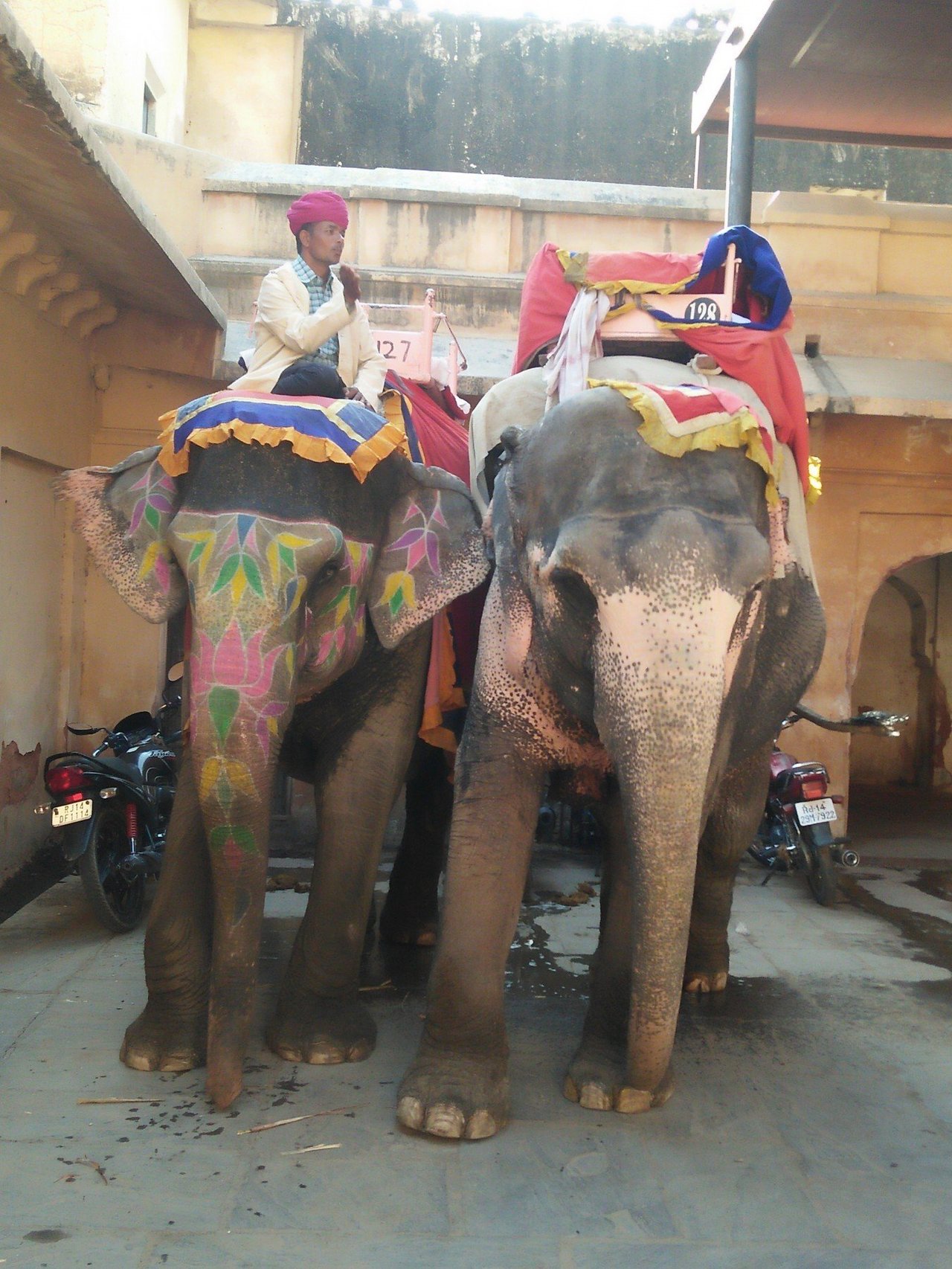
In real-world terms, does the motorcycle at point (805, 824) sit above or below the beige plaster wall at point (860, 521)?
below

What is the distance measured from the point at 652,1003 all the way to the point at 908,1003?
79.5 inches

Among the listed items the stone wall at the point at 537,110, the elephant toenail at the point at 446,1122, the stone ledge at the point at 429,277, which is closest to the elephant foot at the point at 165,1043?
the elephant toenail at the point at 446,1122

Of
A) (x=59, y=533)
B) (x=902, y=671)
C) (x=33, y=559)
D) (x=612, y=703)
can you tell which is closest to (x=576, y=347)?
(x=612, y=703)

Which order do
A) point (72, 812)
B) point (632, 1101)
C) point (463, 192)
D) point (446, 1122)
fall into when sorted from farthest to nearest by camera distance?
point (463, 192)
point (72, 812)
point (632, 1101)
point (446, 1122)

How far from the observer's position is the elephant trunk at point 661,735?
8.95 feet

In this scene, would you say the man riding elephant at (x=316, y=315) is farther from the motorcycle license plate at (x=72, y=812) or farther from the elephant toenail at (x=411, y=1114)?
the elephant toenail at (x=411, y=1114)

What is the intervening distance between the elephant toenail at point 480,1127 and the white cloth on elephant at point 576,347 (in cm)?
198

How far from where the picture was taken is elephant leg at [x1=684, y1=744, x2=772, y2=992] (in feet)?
13.6

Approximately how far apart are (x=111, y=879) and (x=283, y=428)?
8.76 feet

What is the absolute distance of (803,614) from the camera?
3748 millimetres

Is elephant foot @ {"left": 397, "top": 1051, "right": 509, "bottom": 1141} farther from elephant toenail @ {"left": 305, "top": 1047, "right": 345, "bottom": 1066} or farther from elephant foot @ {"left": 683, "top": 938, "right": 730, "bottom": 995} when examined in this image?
elephant foot @ {"left": 683, "top": 938, "right": 730, "bottom": 995}

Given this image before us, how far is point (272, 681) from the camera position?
3.02 m

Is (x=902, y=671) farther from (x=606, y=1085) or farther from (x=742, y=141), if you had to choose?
(x=606, y=1085)

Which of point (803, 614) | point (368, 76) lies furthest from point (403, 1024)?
point (368, 76)
